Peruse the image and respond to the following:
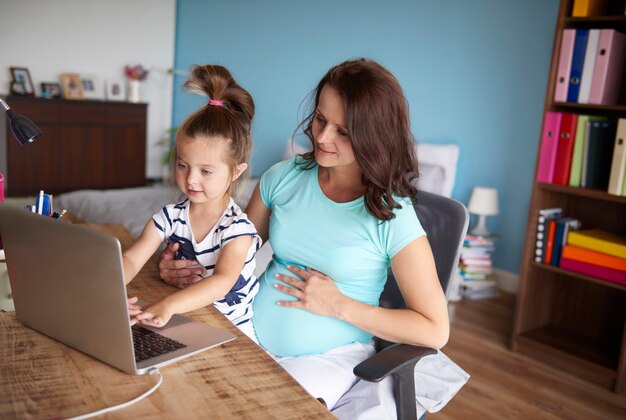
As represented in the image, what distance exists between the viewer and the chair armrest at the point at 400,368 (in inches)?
47.0

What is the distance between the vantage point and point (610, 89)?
2.85 m

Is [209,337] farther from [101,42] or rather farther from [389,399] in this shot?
[101,42]

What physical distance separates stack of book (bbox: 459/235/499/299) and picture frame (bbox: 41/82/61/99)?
4.09 m

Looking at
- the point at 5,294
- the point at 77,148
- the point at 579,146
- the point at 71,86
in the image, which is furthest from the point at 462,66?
the point at 71,86

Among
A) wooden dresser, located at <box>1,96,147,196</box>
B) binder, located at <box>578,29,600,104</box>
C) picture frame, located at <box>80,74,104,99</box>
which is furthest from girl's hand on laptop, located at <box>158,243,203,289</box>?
picture frame, located at <box>80,74,104,99</box>

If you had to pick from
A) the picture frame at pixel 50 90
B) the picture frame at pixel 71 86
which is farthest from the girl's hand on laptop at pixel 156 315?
the picture frame at pixel 71 86

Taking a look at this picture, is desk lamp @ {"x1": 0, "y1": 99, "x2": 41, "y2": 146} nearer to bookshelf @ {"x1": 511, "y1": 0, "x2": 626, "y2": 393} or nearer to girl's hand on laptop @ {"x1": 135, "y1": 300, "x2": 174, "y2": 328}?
girl's hand on laptop @ {"x1": 135, "y1": 300, "x2": 174, "y2": 328}

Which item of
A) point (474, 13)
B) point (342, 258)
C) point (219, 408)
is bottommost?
point (219, 408)

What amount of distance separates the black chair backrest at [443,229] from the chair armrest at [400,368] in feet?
0.75

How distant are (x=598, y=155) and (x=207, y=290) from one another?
2.26 metres

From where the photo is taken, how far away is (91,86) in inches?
243

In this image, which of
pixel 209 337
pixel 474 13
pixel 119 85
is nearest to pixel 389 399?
pixel 209 337

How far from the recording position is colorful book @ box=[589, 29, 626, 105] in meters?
2.77

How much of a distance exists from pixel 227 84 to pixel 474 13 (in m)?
2.96
